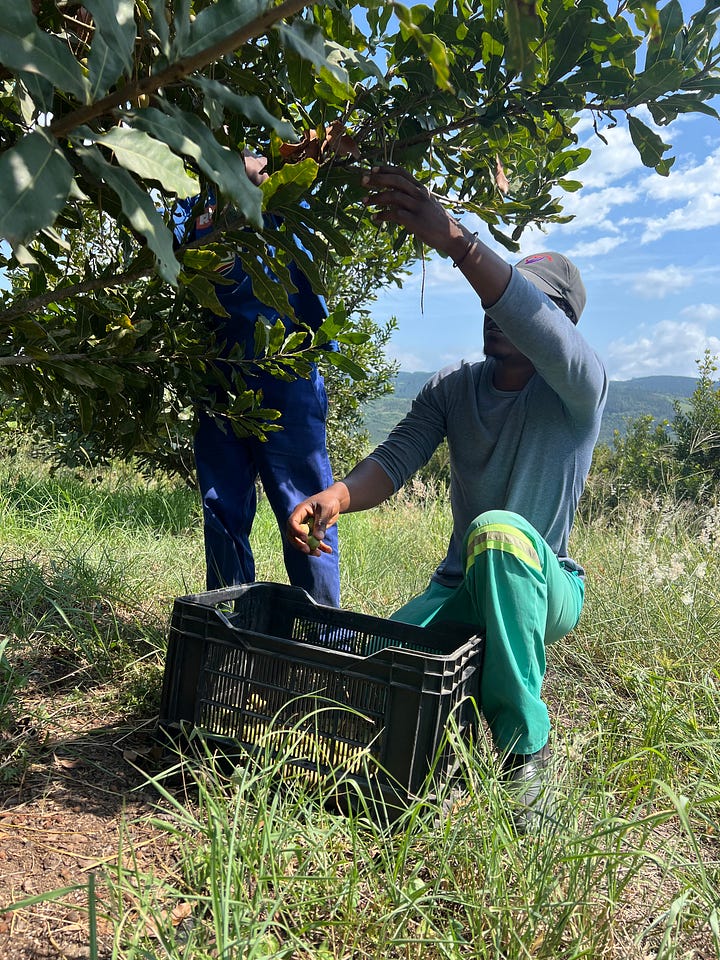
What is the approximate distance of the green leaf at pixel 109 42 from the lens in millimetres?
816

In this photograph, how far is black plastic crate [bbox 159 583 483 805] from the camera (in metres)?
1.59

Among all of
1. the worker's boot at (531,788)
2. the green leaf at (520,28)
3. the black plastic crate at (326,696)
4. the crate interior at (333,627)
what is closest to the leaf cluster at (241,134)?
the green leaf at (520,28)

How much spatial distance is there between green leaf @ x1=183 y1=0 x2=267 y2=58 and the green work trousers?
4.07 ft

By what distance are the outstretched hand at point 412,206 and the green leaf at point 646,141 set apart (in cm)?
43

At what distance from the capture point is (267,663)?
1.75 metres

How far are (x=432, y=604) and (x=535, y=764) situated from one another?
619mm

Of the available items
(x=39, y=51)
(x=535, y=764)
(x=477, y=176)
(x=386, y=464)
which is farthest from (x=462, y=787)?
(x=39, y=51)

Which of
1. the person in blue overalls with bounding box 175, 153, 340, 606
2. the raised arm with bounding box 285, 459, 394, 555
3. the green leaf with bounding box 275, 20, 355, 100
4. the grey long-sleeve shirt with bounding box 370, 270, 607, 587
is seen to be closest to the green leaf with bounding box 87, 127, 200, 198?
the green leaf with bounding box 275, 20, 355, 100

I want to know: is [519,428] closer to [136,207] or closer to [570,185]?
[570,185]

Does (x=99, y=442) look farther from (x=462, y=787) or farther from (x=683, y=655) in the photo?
(x=683, y=655)

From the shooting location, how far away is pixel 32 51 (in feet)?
2.58

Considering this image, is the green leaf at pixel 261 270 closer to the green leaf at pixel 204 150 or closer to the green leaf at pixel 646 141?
the green leaf at pixel 204 150

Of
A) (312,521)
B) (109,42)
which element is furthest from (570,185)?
(109,42)

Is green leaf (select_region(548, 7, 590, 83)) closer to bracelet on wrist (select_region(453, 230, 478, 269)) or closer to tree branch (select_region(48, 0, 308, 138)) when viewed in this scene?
bracelet on wrist (select_region(453, 230, 478, 269))
